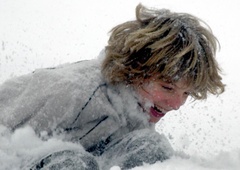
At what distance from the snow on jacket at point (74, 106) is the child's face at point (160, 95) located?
0.12 ft

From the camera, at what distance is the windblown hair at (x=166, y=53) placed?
5.43 ft

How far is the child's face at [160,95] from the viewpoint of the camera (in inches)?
65.5

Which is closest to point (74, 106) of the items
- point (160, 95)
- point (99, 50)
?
point (160, 95)

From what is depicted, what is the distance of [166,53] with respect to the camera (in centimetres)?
167

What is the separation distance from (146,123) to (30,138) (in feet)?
1.52

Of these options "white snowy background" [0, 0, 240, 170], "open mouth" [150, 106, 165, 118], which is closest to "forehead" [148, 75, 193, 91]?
"open mouth" [150, 106, 165, 118]

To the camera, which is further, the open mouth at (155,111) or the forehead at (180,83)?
the open mouth at (155,111)

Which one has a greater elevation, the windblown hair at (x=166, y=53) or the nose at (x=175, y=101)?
the windblown hair at (x=166, y=53)

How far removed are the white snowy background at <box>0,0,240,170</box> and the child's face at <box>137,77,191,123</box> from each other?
0.21 metres

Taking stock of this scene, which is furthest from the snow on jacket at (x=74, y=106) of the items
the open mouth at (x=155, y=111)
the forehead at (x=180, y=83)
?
the forehead at (x=180, y=83)

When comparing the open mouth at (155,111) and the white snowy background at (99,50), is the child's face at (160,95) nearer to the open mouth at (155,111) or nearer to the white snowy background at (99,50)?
the open mouth at (155,111)

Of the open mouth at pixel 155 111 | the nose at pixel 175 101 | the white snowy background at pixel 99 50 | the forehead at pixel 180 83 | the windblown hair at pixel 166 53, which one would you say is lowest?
the white snowy background at pixel 99 50

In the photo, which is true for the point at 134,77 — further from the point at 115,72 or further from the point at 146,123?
the point at 146,123

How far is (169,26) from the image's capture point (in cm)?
173
